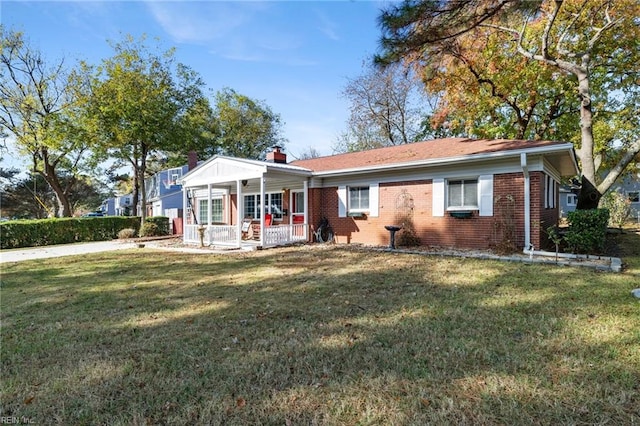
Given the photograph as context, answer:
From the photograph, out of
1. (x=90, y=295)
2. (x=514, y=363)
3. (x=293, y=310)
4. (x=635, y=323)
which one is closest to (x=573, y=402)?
(x=514, y=363)

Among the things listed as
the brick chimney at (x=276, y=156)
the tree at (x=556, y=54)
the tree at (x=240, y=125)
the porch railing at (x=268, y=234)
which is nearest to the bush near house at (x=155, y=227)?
the porch railing at (x=268, y=234)

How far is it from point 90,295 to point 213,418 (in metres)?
5.04

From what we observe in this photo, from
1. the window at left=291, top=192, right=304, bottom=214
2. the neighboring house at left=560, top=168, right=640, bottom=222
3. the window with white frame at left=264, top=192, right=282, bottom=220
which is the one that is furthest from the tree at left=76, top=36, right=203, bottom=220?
the neighboring house at left=560, top=168, right=640, bottom=222

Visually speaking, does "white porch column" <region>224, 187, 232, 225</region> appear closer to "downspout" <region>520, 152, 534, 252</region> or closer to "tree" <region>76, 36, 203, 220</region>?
"tree" <region>76, 36, 203, 220</region>

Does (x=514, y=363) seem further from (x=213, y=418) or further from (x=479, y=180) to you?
(x=479, y=180)

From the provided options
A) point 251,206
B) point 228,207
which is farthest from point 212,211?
point 251,206

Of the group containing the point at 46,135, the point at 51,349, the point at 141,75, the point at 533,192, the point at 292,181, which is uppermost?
the point at 141,75

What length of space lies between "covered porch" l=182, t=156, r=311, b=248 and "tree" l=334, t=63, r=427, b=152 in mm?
13809

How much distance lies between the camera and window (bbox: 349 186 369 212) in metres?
12.6

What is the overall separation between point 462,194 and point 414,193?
1.53m

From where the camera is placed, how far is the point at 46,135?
19141 mm

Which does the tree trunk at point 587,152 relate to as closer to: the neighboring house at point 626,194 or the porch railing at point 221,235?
the porch railing at point 221,235

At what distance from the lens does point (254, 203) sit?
16.0 m

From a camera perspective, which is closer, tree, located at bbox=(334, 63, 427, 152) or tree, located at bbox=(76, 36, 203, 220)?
tree, located at bbox=(76, 36, 203, 220)
